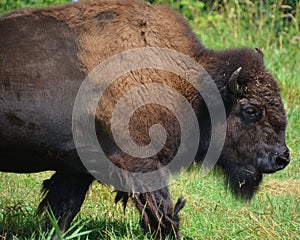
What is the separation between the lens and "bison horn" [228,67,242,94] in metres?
4.54

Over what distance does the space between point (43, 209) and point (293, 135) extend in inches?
137

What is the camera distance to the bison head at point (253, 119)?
468 cm

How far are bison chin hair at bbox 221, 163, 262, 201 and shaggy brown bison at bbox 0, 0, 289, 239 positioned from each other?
10cm

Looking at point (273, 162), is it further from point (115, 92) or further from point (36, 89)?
point (36, 89)

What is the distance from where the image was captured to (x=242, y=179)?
491 centimetres

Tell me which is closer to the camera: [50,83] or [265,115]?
[50,83]

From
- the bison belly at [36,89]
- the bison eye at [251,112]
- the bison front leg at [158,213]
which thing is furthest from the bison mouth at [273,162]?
the bison belly at [36,89]

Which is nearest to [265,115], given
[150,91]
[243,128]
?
[243,128]

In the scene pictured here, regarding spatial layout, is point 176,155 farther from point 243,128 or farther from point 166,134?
point 243,128

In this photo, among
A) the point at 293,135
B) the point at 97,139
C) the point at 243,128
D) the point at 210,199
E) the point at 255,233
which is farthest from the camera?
the point at 293,135

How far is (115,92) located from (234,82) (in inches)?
32.4

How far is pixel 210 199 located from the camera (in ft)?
19.0

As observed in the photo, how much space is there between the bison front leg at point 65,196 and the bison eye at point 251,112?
119 centimetres

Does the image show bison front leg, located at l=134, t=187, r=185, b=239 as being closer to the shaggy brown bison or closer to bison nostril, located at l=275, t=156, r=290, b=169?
the shaggy brown bison
